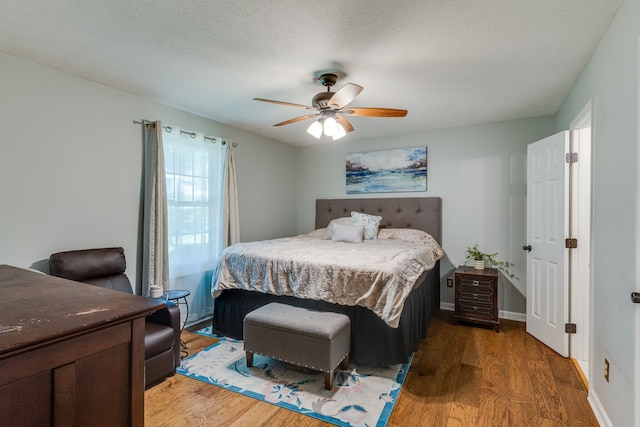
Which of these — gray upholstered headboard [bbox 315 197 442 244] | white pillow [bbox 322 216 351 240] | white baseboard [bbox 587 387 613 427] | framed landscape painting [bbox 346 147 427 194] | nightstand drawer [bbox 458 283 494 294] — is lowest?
white baseboard [bbox 587 387 613 427]

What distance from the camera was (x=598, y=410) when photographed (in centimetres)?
190

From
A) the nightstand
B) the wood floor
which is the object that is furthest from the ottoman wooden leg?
the nightstand

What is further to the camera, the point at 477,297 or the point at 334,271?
the point at 477,297

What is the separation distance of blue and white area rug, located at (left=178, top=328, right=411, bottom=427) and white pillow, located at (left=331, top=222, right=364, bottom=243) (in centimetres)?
153

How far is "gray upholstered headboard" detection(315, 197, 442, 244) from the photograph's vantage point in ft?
13.3

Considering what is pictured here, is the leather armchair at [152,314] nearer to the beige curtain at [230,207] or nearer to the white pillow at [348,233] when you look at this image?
the beige curtain at [230,207]

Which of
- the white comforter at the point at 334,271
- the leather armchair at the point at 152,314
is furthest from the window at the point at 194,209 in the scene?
the leather armchair at the point at 152,314

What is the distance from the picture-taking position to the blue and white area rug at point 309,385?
1974mm

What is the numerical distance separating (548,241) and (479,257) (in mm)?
870

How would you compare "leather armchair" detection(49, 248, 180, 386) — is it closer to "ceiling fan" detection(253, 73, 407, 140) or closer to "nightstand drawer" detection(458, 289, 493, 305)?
"ceiling fan" detection(253, 73, 407, 140)

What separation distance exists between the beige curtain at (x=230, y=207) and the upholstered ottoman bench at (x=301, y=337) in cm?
149

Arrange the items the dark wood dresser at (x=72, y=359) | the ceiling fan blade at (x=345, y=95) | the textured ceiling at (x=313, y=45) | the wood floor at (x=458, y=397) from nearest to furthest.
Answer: the dark wood dresser at (x=72, y=359)
the textured ceiling at (x=313, y=45)
the wood floor at (x=458, y=397)
the ceiling fan blade at (x=345, y=95)

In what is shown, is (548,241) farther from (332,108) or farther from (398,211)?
(332,108)

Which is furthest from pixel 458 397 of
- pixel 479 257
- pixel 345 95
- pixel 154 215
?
pixel 154 215
